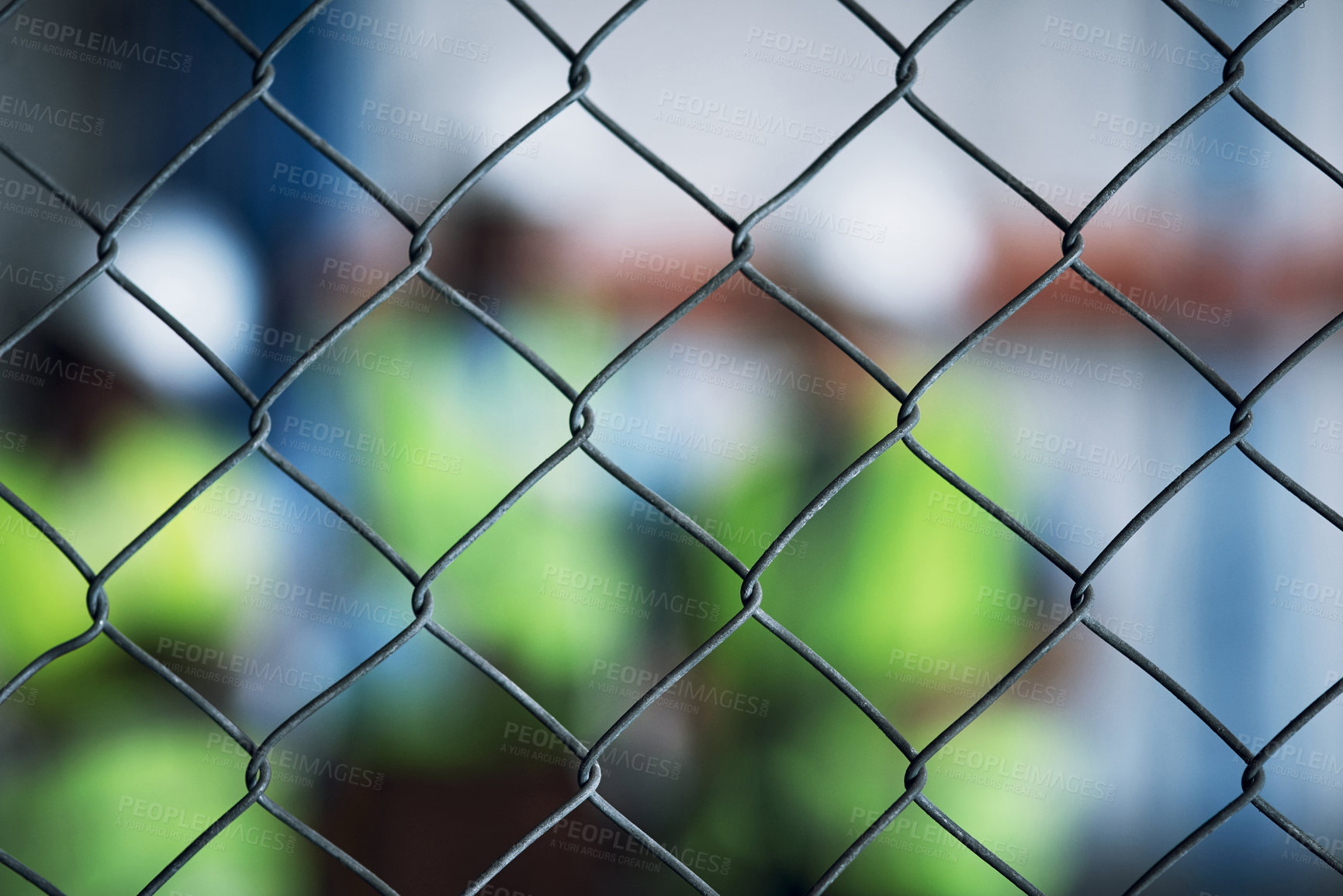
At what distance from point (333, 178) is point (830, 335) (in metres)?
1.04

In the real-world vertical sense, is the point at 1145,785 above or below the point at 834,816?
above

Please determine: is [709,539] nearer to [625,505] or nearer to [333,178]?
[625,505]

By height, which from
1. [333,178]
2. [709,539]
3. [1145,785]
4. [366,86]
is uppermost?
[366,86]

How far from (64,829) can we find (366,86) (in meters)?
1.14

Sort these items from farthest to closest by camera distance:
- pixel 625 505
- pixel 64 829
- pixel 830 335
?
pixel 625 505 < pixel 64 829 < pixel 830 335

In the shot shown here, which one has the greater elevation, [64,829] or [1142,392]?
[1142,392]

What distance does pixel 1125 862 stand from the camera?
149 cm

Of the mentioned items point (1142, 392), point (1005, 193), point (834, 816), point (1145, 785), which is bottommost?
point (834, 816)

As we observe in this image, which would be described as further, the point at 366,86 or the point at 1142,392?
the point at 1142,392

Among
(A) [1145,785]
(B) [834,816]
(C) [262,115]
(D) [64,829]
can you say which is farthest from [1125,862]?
(C) [262,115]

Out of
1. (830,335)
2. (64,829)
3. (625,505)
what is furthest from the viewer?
(625,505)

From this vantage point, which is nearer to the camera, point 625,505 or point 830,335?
point 830,335

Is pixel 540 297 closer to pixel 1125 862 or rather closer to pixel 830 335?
pixel 830 335

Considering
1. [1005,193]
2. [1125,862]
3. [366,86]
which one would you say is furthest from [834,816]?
[366,86]
